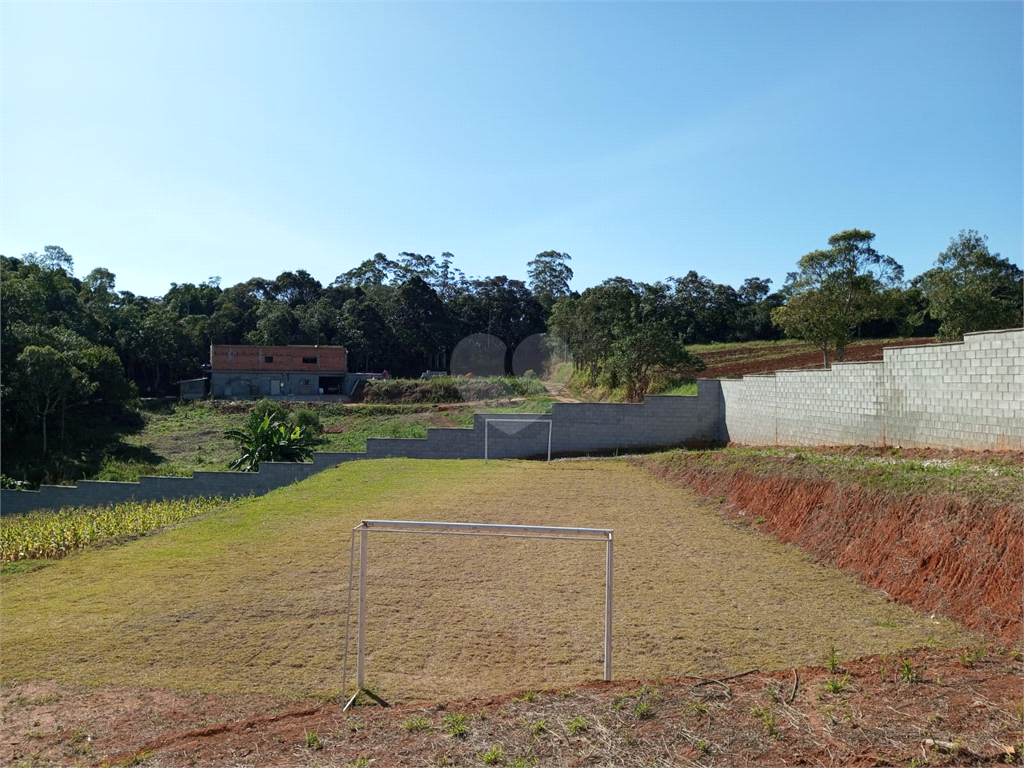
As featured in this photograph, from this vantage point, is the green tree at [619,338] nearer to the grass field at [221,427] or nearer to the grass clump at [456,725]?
the grass field at [221,427]

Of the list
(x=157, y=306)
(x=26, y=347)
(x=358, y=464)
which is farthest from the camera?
(x=157, y=306)

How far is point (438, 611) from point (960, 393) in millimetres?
8694

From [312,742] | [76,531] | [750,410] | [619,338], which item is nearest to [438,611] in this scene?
[312,742]

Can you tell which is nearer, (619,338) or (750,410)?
(750,410)

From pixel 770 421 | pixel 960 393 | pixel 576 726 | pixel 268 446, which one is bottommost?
pixel 576 726

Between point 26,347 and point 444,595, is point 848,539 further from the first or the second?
point 26,347

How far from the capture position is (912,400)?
39.1 feet

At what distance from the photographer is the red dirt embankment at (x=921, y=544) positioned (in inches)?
251

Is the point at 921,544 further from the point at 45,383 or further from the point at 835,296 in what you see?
the point at 45,383

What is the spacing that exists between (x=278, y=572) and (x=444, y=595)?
2416 mm

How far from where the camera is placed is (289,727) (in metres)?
4.61

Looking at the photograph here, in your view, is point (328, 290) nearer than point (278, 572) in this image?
No

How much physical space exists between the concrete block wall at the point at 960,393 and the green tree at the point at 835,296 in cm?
1494

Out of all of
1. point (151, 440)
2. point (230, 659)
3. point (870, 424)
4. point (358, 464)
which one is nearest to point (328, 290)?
point (151, 440)
